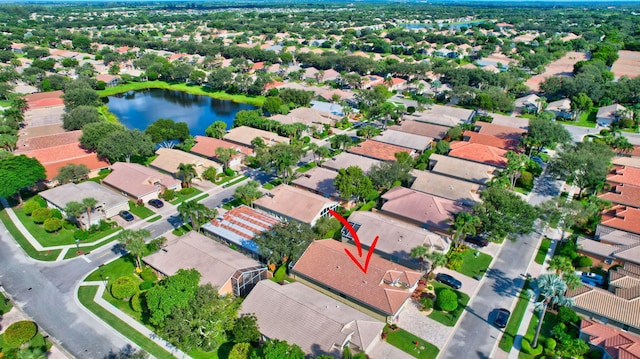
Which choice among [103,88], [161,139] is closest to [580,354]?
[161,139]

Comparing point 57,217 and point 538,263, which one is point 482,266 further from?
point 57,217

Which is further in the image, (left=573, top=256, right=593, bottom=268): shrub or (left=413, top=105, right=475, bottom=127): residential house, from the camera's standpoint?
(left=413, top=105, right=475, bottom=127): residential house

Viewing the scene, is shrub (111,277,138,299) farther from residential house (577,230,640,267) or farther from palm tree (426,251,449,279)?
residential house (577,230,640,267)

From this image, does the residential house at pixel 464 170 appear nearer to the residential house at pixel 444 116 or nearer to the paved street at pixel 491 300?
the paved street at pixel 491 300

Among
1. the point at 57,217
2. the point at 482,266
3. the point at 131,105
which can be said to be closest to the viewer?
the point at 482,266

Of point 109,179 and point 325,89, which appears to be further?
point 325,89

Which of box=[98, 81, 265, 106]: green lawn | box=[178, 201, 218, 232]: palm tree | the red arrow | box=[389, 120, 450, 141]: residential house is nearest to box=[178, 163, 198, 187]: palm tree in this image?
box=[178, 201, 218, 232]: palm tree

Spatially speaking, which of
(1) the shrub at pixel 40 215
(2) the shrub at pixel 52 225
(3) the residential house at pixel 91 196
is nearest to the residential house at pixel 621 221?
(3) the residential house at pixel 91 196
